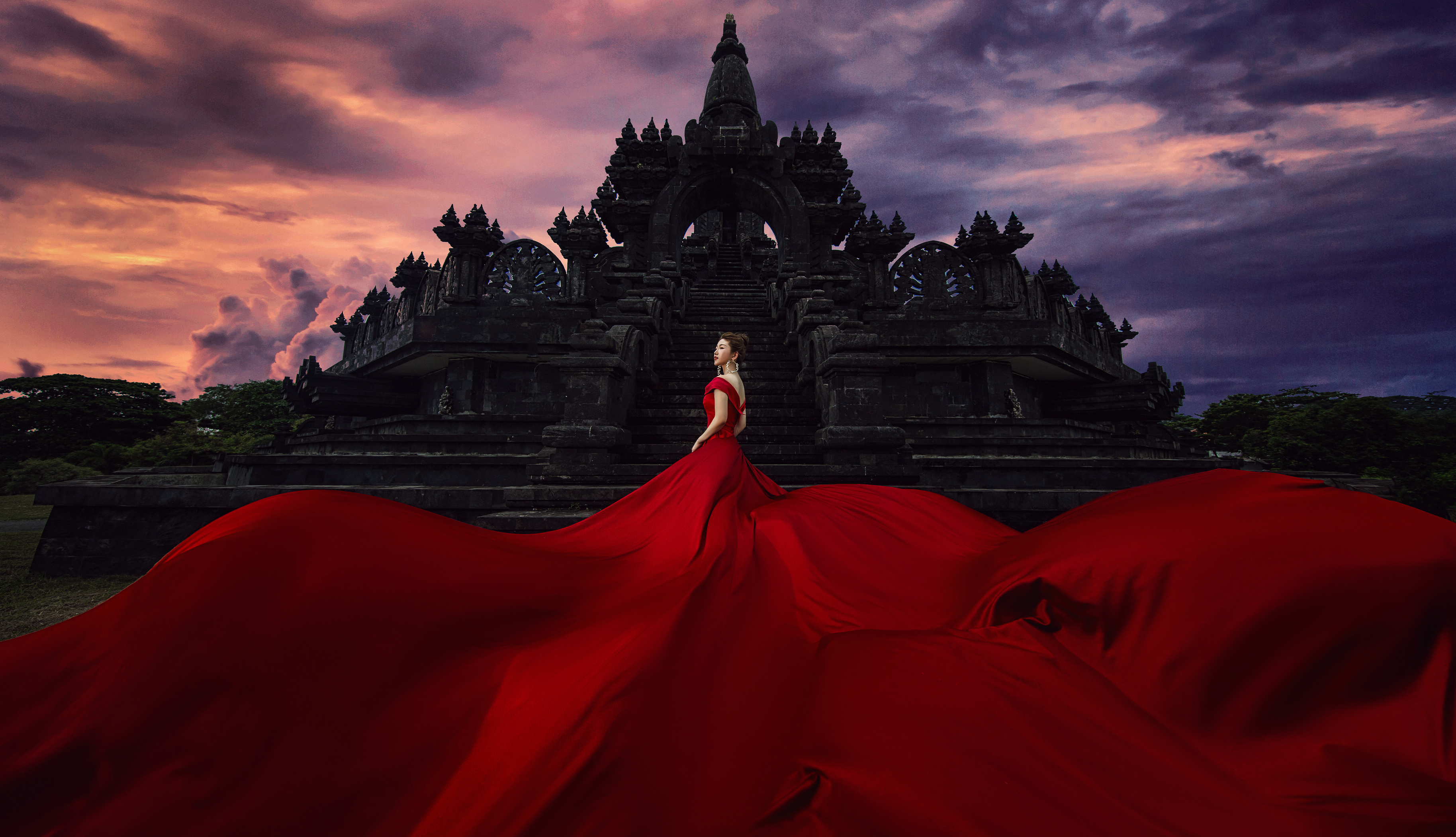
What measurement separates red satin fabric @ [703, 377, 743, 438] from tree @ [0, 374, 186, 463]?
120 feet

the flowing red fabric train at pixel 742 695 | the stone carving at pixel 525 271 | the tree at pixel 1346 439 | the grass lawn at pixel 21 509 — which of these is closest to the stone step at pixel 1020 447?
the flowing red fabric train at pixel 742 695

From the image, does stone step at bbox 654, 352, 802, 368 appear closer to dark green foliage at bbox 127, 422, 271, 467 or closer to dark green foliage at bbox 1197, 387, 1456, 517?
dark green foliage at bbox 1197, 387, 1456, 517

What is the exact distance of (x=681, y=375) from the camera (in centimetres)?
898

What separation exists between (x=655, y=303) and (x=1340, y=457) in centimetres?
2239

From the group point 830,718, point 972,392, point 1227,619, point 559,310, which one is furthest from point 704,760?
point 972,392

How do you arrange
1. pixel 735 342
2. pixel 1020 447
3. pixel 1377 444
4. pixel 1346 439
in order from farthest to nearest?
1. pixel 1346 439
2. pixel 1377 444
3. pixel 1020 447
4. pixel 735 342

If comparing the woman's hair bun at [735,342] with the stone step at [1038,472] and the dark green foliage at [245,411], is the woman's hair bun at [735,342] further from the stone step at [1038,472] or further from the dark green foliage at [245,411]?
the dark green foliage at [245,411]

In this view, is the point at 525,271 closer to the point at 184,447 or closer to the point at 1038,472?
the point at 1038,472

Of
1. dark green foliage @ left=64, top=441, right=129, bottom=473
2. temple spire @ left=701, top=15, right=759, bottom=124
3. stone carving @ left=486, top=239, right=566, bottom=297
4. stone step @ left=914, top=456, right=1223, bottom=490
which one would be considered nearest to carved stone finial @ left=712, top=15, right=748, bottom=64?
temple spire @ left=701, top=15, right=759, bottom=124

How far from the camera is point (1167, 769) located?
4.59 feet

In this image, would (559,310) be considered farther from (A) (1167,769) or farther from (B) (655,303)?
(A) (1167,769)

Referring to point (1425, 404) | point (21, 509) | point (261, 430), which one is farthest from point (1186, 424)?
point (261, 430)

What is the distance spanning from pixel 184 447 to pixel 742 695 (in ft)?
108

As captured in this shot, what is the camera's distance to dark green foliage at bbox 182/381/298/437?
3253 centimetres
